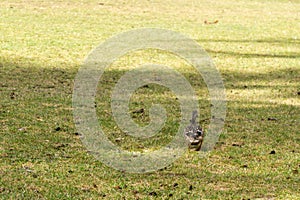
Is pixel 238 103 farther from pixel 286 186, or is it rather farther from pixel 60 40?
pixel 60 40

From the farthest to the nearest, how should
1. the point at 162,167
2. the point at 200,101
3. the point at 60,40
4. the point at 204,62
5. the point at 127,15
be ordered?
the point at 127,15 → the point at 60,40 → the point at 204,62 → the point at 200,101 → the point at 162,167

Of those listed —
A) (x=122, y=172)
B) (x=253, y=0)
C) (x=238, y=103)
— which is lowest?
(x=253, y=0)

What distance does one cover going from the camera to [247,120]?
9.91 m

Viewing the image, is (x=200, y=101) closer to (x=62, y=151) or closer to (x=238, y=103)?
(x=238, y=103)

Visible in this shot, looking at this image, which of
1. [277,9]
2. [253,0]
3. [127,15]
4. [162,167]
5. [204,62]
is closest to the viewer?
[162,167]

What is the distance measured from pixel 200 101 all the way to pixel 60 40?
7460 millimetres

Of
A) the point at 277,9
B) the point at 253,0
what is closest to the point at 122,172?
the point at 277,9

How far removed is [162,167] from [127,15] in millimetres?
17257

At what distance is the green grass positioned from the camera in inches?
268

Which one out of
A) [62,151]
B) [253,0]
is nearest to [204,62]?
[62,151]

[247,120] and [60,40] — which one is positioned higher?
[247,120]

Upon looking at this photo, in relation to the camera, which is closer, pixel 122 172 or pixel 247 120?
pixel 122 172

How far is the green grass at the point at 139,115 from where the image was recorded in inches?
268

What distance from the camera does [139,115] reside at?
9977mm
